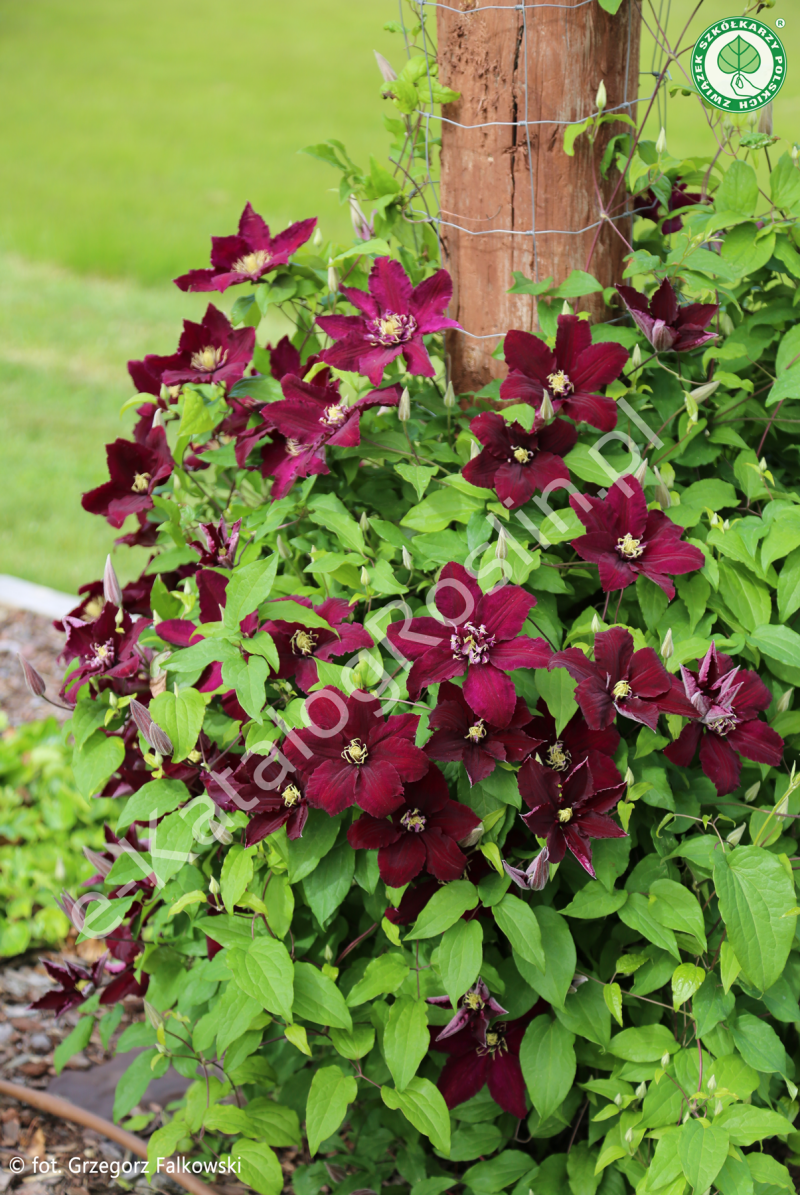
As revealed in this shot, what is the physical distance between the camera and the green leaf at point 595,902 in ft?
3.62

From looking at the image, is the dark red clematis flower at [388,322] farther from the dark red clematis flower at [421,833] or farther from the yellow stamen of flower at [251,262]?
the dark red clematis flower at [421,833]

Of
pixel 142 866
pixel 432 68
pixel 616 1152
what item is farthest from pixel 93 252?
pixel 616 1152

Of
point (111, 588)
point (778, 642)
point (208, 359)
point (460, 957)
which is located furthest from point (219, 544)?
point (778, 642)

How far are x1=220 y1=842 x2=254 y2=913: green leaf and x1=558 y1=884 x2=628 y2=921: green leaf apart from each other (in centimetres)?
35

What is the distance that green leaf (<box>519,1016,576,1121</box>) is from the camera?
111 centimetres

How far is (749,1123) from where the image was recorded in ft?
3.48

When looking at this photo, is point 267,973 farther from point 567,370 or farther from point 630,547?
point 567,370

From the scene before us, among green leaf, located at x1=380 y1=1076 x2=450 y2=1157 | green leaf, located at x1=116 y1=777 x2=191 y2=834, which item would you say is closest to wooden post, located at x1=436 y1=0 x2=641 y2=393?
green leaf, located at x1=116 y1=777 x2=191 y2=834

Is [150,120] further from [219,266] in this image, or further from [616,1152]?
[616,1152]

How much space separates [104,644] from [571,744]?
0.60 meters

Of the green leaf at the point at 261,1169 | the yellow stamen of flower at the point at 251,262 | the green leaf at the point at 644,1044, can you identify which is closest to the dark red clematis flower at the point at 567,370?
the yellow stamen of flower at the point at 251,262

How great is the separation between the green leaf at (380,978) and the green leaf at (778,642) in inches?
21.5

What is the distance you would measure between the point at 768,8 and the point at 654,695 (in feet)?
3.21

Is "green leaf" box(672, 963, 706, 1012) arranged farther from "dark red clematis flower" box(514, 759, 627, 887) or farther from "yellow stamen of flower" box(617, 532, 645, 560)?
"yellow stamen of flower" box(617, 532, 645, 560)
